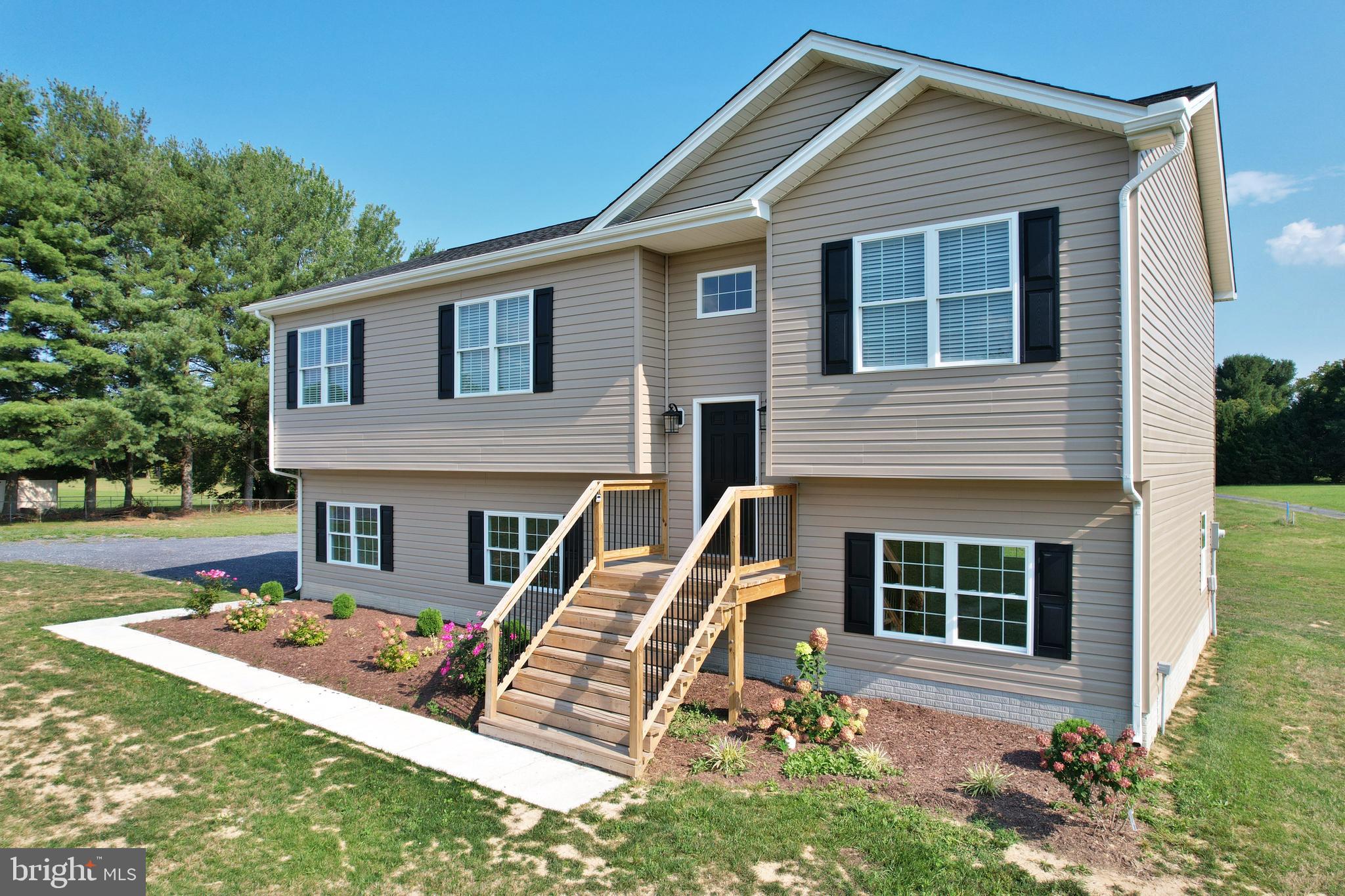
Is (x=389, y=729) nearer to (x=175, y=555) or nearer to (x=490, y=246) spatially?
(x=490, y=246)

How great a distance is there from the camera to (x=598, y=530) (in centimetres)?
936

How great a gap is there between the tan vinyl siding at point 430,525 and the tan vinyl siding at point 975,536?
3.96 metres

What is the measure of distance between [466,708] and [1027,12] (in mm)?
11557

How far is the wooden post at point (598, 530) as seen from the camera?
9.25 metres

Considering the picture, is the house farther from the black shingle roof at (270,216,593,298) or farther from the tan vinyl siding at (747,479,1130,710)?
the black shingle roof at (270,216,593,298)

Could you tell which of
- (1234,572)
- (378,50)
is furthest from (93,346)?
(1234,572)

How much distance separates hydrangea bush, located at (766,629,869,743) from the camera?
7157mm

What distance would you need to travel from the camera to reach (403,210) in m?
42.7

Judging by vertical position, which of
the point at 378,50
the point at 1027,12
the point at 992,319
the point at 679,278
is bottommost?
the point at 992,319

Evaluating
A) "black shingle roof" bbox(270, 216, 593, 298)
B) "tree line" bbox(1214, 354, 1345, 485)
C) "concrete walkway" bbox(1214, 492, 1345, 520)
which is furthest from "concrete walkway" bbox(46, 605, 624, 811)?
"tree line" bbox(1214, 354, 1345, 485)

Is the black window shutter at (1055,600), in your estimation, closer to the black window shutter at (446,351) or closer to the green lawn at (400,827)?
the green lawn at (400,827)

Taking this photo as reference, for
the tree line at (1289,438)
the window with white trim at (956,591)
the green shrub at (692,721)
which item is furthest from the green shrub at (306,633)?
the tree line at (1289,438)

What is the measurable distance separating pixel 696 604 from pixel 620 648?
1.00 metres

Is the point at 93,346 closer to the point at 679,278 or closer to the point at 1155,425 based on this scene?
the point at 679,278
